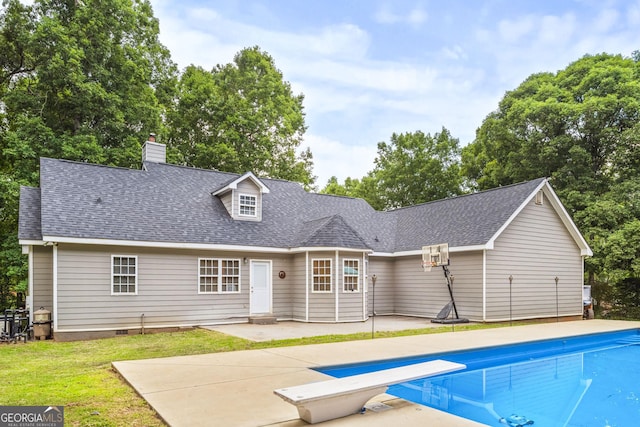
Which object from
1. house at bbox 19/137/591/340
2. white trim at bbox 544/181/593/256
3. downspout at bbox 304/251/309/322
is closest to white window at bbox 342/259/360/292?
house at bbox 19/137/591/340

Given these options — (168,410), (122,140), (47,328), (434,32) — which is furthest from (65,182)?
(434,32)

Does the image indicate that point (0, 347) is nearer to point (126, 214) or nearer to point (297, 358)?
point (126, 214)

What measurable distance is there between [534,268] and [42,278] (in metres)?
15.8

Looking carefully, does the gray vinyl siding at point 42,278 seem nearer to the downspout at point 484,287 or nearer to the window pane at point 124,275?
the window pane at point 124,275

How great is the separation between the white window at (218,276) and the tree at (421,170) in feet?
66.8

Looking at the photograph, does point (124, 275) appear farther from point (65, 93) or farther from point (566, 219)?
point (566, 219)

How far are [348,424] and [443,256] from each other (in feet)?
33.2

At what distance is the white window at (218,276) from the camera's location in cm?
1335

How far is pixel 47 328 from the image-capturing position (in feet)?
36.2

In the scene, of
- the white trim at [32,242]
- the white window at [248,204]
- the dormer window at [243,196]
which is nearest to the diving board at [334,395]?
the white trim at [32,242]

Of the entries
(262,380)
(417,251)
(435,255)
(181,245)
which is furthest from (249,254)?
(262,380)

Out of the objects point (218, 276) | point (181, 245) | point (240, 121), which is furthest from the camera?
point (240, 121)

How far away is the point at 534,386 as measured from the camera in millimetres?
7289

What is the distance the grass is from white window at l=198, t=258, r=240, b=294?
1655 millimetres
